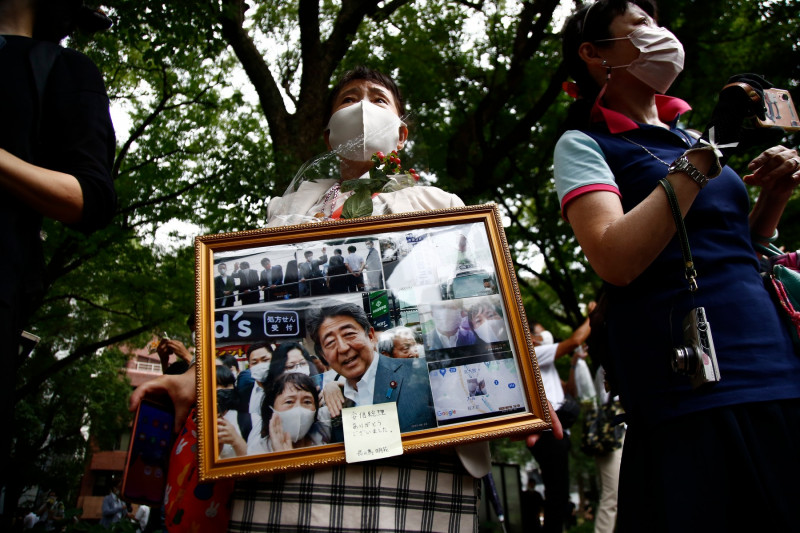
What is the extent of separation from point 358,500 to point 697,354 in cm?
103

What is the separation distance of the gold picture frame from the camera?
1.39 ft

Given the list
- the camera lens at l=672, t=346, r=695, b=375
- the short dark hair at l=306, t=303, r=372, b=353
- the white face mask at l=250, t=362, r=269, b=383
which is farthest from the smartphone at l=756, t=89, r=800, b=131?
the white face mask at l=250, t=362, r=269, b=383

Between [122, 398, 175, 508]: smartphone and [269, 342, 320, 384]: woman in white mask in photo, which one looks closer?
[269, 342, 320, 384]: woman in white mask in photo

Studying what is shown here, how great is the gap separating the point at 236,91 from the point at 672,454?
10.3 m

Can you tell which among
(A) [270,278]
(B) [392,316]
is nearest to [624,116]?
(B) [392,316]

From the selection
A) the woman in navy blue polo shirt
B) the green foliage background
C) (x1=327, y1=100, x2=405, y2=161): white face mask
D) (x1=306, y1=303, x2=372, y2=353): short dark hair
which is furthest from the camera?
the green foliage background

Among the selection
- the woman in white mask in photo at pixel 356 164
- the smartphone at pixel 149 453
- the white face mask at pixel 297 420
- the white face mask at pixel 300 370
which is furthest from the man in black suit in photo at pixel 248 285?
the smartphone at pixel 149 453

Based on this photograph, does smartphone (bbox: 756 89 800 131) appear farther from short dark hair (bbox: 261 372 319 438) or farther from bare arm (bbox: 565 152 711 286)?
short dark hair (bbox: 261 372 319 438)

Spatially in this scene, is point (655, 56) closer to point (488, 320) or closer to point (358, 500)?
point (488, 320)

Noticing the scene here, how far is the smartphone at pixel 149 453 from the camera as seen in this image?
75.8 inches

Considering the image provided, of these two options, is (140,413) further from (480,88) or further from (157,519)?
(480,88)

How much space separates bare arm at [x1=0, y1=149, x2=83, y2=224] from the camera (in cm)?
140

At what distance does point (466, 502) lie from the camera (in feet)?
5.66

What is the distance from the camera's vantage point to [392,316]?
68.1 inches
